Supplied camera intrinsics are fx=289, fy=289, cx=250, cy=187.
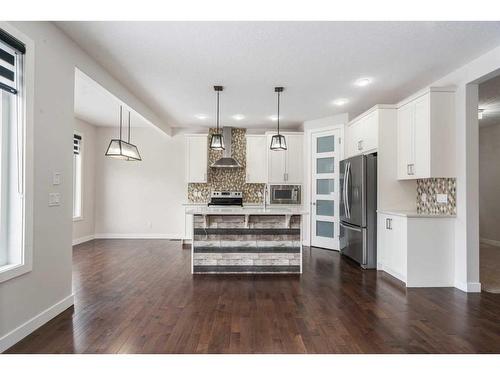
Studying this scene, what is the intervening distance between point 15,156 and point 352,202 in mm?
4197

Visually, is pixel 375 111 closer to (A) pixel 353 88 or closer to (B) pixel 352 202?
(A) pixel 353 88

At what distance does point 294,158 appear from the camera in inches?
247

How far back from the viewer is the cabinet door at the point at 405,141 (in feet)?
12.7

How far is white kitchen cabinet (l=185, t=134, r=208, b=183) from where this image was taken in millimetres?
6426

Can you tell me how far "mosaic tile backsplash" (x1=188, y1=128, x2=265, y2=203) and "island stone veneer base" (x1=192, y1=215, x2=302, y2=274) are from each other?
101 inches

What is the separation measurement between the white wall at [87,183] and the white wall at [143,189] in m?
0.12

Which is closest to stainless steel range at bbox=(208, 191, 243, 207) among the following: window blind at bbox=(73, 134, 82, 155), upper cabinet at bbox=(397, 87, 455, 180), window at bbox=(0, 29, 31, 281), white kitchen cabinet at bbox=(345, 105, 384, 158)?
white kitchen cabinet at bbox=(345, 105, 384, 158)

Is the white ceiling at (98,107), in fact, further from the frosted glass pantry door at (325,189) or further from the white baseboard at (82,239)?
the frosted glass pantry door at (325,189)

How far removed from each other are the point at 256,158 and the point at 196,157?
1337 mm

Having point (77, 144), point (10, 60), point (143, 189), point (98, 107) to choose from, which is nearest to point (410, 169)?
point (10, 60)

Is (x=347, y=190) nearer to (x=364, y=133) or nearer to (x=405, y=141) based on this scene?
(x=364, y=133)

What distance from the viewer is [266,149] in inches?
252

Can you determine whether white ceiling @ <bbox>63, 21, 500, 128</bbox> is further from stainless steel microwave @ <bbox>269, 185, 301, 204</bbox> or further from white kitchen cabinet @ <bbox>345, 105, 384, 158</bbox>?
stainless steel microwave @ <bbox>269, 185, 301, 204</bbox>

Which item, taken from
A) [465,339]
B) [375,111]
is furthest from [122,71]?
[465,339]
